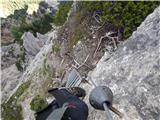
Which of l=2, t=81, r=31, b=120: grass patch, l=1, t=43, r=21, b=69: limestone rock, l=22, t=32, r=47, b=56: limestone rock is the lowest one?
l=1, t=43, r=21, b=69: limestone rock

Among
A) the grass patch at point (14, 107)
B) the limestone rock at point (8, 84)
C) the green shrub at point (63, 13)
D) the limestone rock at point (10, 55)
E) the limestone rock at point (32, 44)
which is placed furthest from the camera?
the limestone rock at point (10, 55)

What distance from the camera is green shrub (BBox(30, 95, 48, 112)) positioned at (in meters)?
5.08

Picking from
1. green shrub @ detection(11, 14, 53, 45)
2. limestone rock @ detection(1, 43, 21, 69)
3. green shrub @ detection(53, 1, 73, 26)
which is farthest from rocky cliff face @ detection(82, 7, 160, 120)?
green shrub @ detection(11, 14, 53, 45)

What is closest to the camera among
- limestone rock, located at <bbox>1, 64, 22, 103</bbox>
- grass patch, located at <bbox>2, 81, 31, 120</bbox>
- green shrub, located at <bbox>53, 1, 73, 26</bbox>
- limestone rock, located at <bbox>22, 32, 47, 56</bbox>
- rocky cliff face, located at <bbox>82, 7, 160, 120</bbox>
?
rocky cliff face, located at <bbox>82, 7, 160, 120</bbox>

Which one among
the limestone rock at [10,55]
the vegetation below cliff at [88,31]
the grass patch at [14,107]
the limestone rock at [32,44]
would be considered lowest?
the limestone rock at [10,55]

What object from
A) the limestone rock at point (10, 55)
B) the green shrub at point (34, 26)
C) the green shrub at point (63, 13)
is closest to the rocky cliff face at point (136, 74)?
the green shrub at point (63, 13)

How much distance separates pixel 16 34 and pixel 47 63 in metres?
14.8

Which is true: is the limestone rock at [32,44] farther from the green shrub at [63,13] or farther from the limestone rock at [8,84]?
the green shrub at [63,13]

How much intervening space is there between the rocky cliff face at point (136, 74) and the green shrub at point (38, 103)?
814 millimetres

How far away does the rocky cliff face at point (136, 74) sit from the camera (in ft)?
12.3

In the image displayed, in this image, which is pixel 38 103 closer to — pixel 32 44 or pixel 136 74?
pixel 136 74

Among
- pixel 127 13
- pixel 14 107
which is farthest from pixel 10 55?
pixel 127 13

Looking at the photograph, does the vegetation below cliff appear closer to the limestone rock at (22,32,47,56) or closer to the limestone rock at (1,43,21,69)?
the limestone rock at (22,32,47,56)

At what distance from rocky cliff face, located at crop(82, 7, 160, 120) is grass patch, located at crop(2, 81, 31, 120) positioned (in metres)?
1.44
